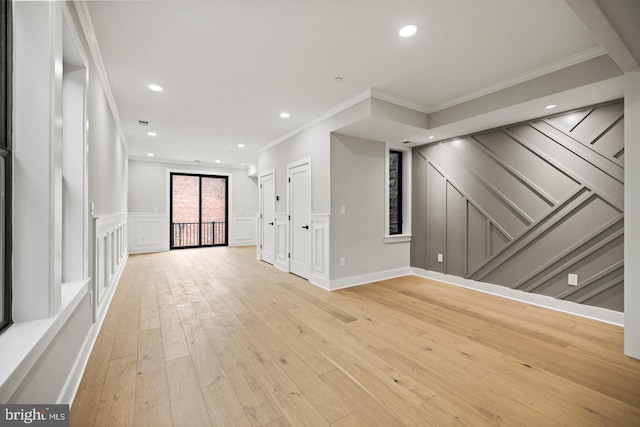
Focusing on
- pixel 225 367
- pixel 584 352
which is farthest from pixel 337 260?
pixel 584 352

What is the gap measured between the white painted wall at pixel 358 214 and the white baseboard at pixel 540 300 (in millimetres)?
930

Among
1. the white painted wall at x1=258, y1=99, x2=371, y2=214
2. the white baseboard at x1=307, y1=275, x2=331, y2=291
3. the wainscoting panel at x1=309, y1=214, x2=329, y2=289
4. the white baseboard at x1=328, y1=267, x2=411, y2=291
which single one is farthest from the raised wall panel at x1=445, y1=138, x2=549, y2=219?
the white baseboard at x1=307, y1=275, x2=331, y2=291

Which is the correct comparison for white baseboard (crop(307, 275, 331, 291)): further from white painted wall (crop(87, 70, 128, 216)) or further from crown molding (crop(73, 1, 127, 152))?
crown molding (crop(73, 1, 127, 152))

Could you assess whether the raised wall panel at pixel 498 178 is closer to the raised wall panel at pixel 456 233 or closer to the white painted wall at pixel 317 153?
the raised wall panel at pixel 456 233

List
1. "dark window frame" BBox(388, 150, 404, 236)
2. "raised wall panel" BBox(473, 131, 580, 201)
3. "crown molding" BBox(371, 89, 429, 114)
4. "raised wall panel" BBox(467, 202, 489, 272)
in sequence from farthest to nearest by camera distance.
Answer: "dark window frame" BBox(388, 150, 404, 236)
"raised wall panel" BBox(467, 202, 489, 272)
"crown molding" BBox(371, 89, 429, 114)
"raised wall panel" BBox(473, 131, 580, 201)

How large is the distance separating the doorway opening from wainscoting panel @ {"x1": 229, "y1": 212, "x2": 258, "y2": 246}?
A: 0.86 ft

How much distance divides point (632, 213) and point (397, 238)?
114 inches

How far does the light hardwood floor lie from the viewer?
1517mm

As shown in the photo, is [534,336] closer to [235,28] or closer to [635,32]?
[635,32]

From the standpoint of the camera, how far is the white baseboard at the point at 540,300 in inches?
111

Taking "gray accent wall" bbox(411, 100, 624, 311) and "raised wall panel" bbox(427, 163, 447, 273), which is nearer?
"gray accent wall" bbox(411, 100, 624, 311)

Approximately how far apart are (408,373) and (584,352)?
63.4 inches

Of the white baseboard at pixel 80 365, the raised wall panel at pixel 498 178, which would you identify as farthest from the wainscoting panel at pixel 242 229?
the raised wall panel at pixel 498 178

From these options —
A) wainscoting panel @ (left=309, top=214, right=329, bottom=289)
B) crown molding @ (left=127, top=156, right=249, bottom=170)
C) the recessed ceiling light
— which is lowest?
wainscoting panel @ (left=309, top=214, right=329, bottom=289)
